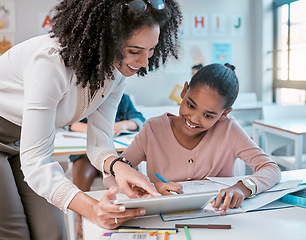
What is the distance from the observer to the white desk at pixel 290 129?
2467mm

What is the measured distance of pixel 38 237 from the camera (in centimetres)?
117

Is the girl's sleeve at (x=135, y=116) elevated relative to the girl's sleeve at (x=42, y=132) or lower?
lower

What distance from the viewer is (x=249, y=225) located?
2.77 feet

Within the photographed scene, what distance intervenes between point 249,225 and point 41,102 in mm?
615

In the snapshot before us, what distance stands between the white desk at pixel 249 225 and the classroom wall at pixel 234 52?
11.7 ft

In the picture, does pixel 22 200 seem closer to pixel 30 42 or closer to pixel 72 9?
pixel 30 42

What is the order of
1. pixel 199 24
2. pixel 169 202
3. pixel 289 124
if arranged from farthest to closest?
1. pixel 199 24
2. pixel 289 124
3. pixel 169 202

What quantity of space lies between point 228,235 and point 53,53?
2.14 ft

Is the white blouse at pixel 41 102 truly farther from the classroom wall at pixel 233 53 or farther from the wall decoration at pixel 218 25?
the wall decoration at pixel 218 25

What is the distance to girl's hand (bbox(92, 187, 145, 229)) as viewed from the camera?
0.79 metres

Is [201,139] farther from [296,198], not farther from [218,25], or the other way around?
[218,25]

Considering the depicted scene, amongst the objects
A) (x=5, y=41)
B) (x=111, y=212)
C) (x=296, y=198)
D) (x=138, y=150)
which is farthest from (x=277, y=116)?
(x=5, y=41)

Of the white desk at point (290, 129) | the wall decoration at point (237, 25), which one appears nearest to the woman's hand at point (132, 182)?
the white desk at point (290, 129)

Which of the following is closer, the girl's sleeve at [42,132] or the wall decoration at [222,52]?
the girl's sleeve at [42,132]
